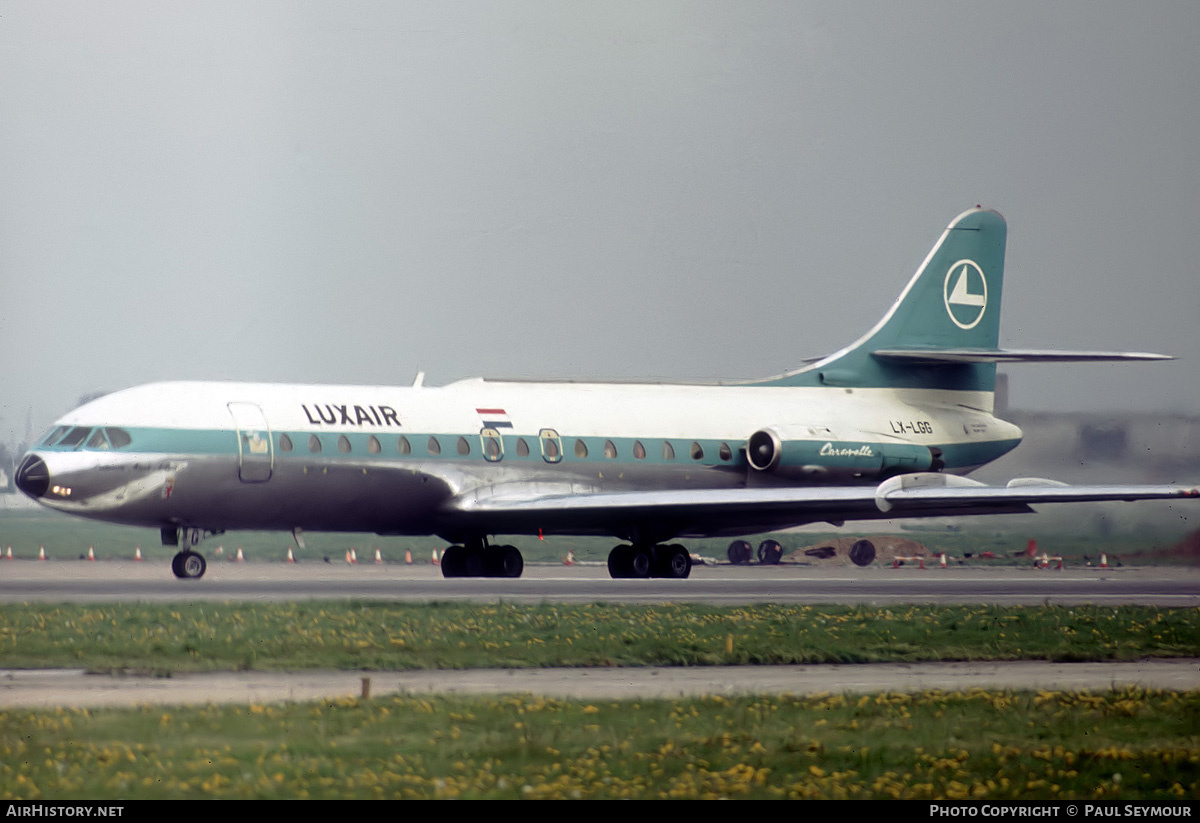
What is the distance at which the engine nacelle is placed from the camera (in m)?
41.0

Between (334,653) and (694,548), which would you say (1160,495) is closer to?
(334,653)

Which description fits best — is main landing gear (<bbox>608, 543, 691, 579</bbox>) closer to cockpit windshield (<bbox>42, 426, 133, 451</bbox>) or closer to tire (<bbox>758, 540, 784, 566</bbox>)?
cockpit windshield (<bbox>42, 426, 133, 451</bbox>)

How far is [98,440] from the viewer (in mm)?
32656

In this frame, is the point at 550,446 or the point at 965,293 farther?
the point at 965,293

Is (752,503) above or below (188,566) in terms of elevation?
above

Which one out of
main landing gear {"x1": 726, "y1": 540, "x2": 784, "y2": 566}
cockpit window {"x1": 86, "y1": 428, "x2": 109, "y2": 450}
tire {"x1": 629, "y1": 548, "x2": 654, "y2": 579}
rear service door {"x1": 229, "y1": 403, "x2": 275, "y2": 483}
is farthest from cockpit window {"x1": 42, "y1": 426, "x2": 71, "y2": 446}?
main landing gear {"x1": 726, "y1": 540, "x2": 784, "y2": 566}

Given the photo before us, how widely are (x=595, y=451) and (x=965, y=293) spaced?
1320 cm

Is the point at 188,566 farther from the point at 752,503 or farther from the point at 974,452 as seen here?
the point at 974,452

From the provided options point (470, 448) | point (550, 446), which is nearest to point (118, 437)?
point (470, 448)

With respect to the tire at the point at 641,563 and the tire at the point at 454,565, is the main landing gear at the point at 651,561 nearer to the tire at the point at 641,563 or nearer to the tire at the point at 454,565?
the tire at the point at 641,563

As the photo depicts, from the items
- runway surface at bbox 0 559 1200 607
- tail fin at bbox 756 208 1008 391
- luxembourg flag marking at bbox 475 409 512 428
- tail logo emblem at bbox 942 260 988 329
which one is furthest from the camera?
tail logo emblem at bbox 942 260 988 329

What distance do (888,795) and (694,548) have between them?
46468 mm

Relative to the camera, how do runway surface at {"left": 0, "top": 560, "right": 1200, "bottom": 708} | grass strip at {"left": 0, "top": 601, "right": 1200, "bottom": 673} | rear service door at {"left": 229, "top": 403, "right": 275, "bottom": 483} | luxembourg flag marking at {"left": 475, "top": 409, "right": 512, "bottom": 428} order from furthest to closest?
luxembourg flag marking at {"left": 475, "top": 409, "right": 512, "bottom": 428} < rear service door at {"left": 229, "top": 403, "right": 275, "bottom": 483} < grass strip at {"left": 0, "top": 601, "right": 1200, "bottom": 673} < runway surface at {"left": 0, "top": 560, "right": 1200, "bottom": 708}

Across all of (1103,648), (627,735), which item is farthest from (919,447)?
(627,735)
